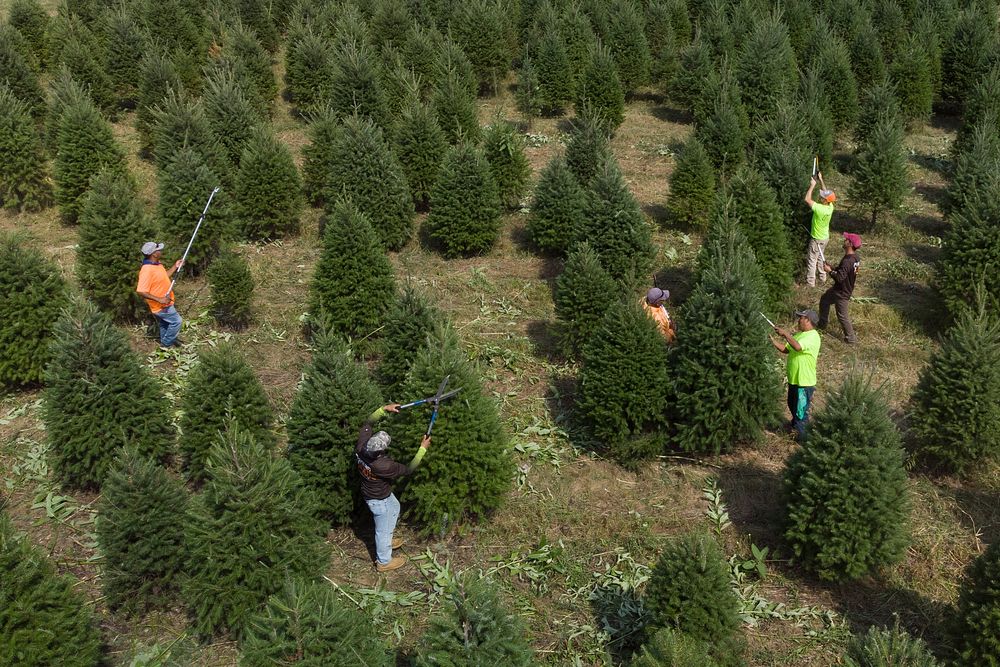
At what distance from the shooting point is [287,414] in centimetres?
991

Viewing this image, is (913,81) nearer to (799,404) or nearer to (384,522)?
(799,404)

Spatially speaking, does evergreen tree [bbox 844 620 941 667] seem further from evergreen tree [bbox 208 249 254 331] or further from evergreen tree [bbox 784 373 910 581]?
evergreen tree [bbox 208 249 254 331]

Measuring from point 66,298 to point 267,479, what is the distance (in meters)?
5.48

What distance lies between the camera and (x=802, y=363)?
927 cm

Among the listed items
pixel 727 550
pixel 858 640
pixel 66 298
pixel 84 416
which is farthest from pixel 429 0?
pixel 858 640

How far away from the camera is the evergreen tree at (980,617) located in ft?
19.6

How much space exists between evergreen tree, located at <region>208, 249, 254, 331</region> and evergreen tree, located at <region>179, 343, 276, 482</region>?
289cm

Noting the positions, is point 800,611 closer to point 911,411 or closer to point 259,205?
point 911,411

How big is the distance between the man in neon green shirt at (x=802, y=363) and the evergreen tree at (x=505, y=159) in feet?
22.1

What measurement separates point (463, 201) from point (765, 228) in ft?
15.9

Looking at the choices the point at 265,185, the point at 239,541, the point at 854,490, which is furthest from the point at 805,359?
the point at 265,185

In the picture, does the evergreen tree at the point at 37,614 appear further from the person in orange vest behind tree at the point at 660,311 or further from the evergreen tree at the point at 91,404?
the person in orange vest behind tree at the point at 660,311

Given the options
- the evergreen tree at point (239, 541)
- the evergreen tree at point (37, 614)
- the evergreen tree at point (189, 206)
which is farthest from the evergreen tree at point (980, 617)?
the evergreen tree at point (189, 206)

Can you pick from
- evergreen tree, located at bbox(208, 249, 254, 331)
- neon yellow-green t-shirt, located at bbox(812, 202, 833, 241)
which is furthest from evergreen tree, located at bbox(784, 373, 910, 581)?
evergreen tree, located at bbox(208, 249, 254, 331)
